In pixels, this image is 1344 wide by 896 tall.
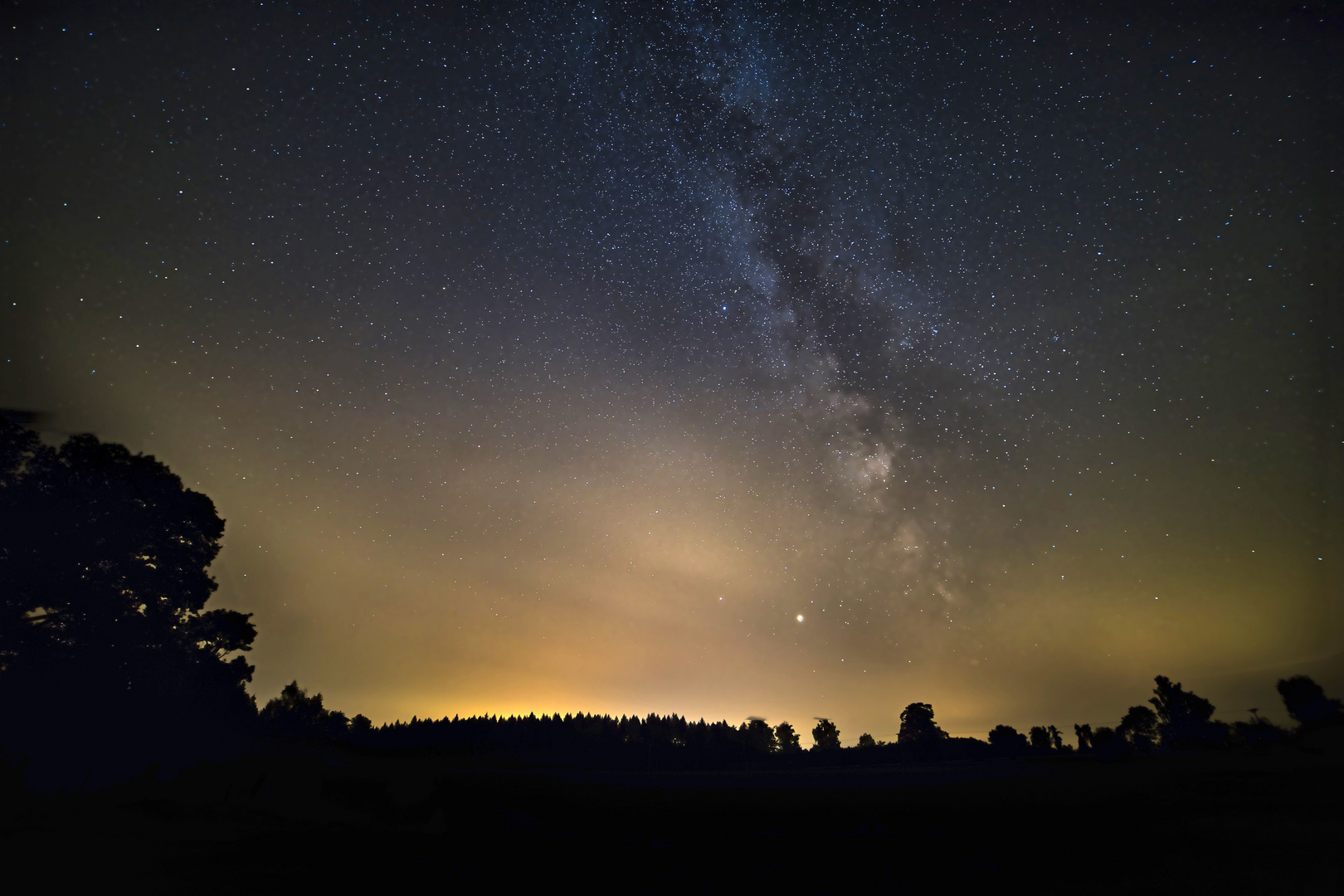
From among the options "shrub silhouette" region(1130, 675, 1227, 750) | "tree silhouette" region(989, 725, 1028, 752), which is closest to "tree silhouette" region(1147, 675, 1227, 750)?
"shrub silhouette" region(1130, 675, 1227, 750)

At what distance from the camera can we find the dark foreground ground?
1252 centimetres

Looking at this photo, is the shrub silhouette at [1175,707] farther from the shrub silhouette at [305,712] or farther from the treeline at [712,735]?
the shrub silhouette at [305,712]

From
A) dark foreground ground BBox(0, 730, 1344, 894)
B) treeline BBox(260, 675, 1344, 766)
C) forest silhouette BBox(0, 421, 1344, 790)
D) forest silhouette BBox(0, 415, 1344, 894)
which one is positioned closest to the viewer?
dark foreground ground BBox(0, 730, 1344, 894)

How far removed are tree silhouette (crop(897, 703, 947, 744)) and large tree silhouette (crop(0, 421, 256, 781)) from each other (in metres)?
126

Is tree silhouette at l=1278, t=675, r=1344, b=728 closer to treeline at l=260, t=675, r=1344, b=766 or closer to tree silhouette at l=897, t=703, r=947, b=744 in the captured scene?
treeline at l=260, t=675, r=1344, b=766

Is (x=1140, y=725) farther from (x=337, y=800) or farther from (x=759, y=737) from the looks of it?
(x=337, y=800)

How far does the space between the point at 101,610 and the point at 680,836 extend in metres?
27.5

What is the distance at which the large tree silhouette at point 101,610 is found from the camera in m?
22.1

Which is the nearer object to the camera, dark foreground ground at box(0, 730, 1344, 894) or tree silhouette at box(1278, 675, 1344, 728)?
dark foreground ground at box(0, 730, 1344, 894)

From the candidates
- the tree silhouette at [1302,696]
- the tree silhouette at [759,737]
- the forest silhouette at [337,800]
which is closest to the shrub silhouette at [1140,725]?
the tree silhouette at [1302,696]

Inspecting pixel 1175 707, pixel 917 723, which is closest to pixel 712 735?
pixel 917 723

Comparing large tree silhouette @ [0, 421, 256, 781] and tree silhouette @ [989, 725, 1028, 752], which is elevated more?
large tree silhouette @ [0, 421, 256, 781]

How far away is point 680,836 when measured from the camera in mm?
18828

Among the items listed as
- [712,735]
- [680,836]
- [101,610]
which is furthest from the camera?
[712,735]
